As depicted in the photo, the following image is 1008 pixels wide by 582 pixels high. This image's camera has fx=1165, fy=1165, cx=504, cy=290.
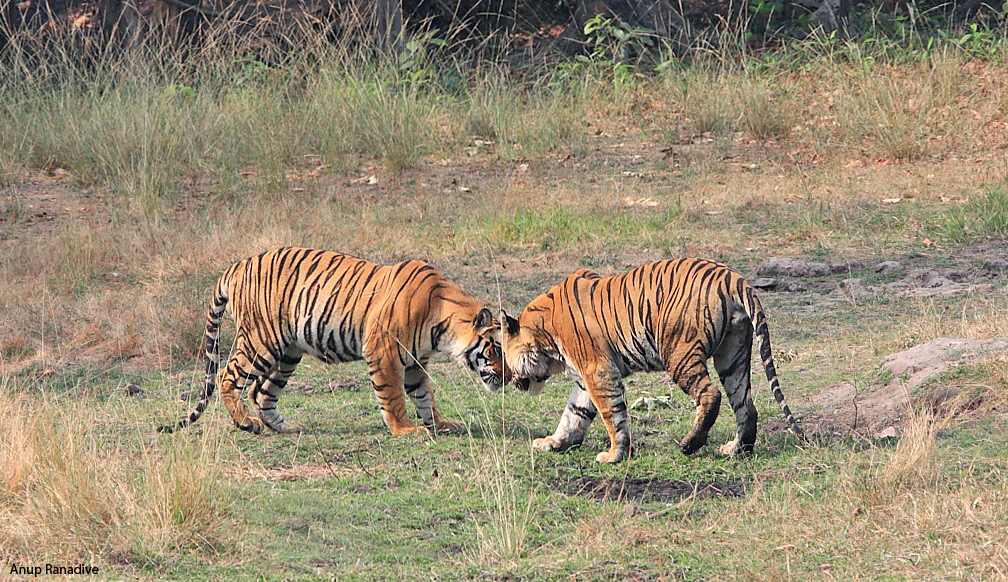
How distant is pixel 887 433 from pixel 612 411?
1248mm

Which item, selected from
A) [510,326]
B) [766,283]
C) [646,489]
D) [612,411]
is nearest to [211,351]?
[510,326]

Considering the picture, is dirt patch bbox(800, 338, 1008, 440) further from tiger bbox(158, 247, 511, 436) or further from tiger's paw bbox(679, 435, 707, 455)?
tiger bbox(158, 247, 511, 436)

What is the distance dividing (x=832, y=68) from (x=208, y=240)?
7887 millimetres

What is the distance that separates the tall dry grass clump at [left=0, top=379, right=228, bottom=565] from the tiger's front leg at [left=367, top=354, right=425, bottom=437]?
1.31m

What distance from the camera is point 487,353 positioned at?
5672mm

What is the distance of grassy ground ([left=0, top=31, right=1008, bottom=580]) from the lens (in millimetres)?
4133

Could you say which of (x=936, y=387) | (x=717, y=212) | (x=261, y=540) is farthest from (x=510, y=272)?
(x=261, y=540)

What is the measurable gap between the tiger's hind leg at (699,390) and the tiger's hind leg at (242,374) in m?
2.09

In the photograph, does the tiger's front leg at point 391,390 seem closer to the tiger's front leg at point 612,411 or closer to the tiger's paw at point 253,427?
A: the tiger's paw at point 253,427

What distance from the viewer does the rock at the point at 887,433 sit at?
5186 mm

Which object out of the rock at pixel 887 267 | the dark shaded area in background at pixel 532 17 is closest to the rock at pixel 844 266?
the rock at pixel 887 267

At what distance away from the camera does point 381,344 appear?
5652 millimetres

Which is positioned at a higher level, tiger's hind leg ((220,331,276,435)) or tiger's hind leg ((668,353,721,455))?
tiger's hind leg ((668,353,721,455))

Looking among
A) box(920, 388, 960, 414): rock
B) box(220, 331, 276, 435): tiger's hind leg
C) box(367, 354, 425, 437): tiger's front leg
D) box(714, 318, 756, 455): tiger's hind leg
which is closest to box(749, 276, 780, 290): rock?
box(920, 388, 960, 414): rock
